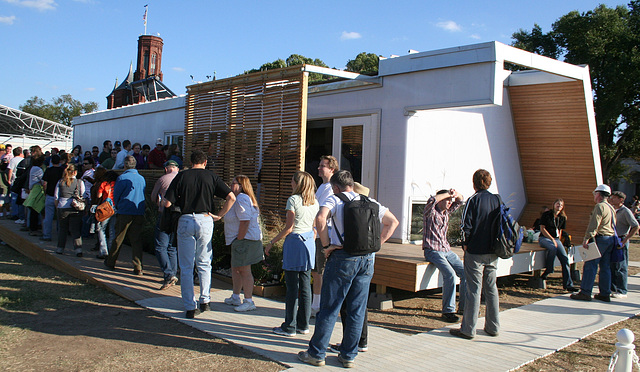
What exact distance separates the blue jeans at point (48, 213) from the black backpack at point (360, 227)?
764 cm

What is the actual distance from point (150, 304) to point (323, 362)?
2.94m

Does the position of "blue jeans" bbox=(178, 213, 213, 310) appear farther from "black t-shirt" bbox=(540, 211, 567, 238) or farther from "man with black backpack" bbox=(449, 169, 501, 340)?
"black t-shirt" bbox=(540, 211, 567, 238)

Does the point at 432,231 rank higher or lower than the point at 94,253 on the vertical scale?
higher

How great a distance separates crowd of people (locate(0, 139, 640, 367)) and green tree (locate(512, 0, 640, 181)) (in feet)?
57.3

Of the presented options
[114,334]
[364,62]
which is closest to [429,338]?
[114,334]

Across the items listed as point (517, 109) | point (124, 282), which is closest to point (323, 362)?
point (124, 282)

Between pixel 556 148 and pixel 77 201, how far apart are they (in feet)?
31.7

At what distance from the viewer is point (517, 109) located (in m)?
11.1

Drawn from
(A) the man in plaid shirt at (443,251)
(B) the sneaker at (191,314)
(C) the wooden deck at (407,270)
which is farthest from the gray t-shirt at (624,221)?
(B) the sneaker at (191,314)

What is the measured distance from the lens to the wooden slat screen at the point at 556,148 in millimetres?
10164

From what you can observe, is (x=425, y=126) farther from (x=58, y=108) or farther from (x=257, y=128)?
(x=58, y=108)

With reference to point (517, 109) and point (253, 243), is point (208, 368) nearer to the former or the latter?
point (253, 243)

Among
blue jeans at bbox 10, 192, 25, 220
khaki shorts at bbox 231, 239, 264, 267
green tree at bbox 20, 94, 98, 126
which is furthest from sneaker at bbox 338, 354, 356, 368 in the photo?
green tree at bbox 20, 94, 98, 126

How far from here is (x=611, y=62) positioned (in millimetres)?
23781
